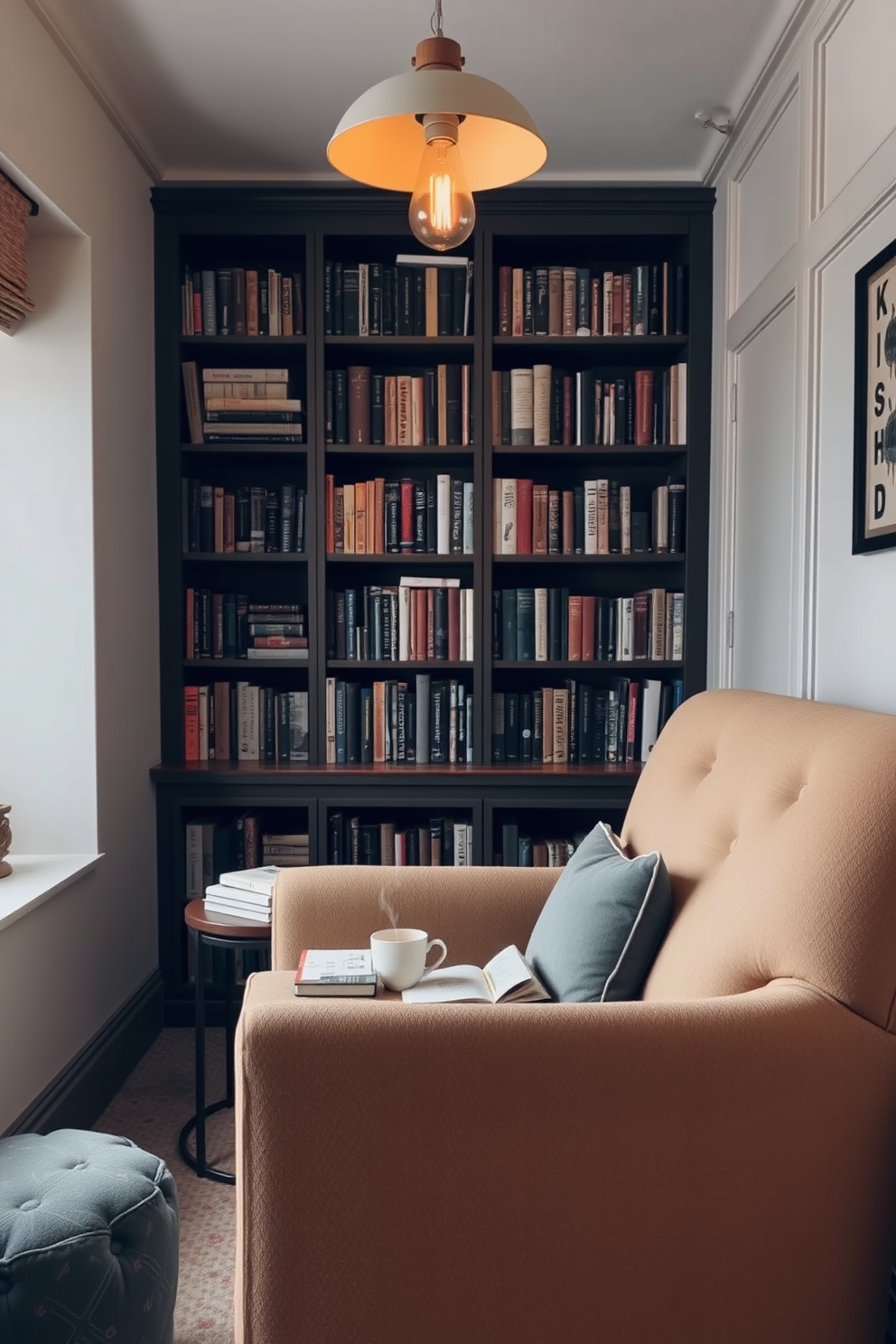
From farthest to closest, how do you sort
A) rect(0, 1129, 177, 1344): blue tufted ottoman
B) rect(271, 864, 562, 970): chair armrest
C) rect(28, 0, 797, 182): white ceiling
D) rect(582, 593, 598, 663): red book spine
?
rect(582, 593, 598, 663): red book spine < rect(28, 0, 797, 182): white ceiling < rect(271, 864, 562, 970): chair armrest < rect(0, 1129, 177, 1344): blue tufted ottoman

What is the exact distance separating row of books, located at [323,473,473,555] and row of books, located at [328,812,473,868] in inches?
31.6

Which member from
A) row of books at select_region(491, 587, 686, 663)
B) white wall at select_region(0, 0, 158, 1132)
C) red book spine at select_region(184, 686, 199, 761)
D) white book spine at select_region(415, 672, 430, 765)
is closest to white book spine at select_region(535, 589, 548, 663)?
row of books at select_region(491, 587, 686, 663)

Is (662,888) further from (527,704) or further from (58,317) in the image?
(58,317)

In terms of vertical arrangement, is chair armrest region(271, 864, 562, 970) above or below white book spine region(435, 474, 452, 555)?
below

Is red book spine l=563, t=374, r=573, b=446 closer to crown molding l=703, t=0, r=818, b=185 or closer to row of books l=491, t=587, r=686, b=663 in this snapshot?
row of books l=491, t=587, r=686, b=663

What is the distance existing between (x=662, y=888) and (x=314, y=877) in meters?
0.75

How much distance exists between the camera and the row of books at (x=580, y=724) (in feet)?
10.1

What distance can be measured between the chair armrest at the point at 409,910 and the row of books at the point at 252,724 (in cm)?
113

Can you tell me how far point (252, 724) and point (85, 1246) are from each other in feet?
6.16

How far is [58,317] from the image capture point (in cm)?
244

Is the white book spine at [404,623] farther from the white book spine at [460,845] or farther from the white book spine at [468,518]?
the white book spine at [460,845]

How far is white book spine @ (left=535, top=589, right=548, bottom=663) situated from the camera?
3088 millimetres

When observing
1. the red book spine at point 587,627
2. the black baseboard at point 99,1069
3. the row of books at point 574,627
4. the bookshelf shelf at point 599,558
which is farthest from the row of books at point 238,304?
the black baseboard at point 99,1069

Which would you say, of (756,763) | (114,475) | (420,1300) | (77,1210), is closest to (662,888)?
(756,763)
